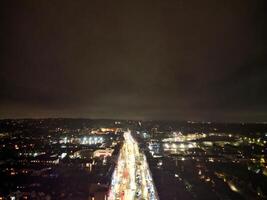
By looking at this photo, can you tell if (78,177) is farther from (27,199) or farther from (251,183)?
(251,183)

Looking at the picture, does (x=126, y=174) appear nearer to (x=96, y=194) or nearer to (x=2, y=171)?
(x=96, y=194)

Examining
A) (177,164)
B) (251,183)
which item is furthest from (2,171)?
(251,183)

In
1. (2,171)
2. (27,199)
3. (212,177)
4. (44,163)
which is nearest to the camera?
(27,199)

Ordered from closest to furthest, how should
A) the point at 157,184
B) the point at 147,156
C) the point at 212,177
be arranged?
the point at 157,184 < the point at 212,177 < the point at 147,156

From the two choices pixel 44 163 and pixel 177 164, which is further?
pixel 44 163

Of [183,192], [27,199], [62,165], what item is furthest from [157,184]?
[62,165]

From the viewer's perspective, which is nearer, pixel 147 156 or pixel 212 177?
pixel 212 177

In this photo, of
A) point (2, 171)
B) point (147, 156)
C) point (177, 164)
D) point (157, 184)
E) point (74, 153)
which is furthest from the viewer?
point (74, 153)
